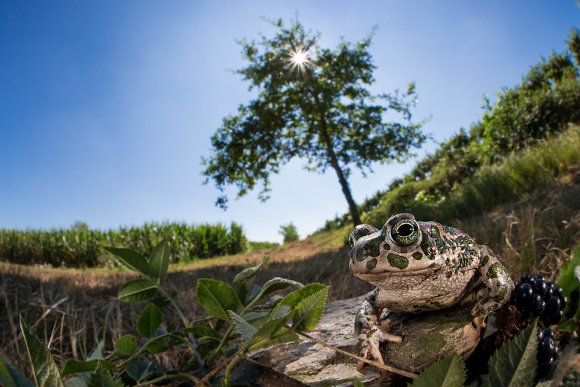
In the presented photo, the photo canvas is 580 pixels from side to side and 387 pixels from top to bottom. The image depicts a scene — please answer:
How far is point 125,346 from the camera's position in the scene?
126cm

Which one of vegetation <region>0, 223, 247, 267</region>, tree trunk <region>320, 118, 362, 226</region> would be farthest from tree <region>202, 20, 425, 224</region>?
vegetation <region>0, 223, 247, 267</region>

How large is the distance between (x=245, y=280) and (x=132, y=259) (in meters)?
0.37

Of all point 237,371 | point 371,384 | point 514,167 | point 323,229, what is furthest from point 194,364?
point 323,229

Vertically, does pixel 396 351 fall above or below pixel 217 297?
below

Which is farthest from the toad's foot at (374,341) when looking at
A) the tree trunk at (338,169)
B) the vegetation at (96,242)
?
the vegetation at (96,242)

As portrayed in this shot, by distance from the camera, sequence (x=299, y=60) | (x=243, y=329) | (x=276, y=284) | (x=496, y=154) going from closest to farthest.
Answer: (x=243, y=329) → (x=276, y=284) → (x=496, y=154) → (x=299, y=60)

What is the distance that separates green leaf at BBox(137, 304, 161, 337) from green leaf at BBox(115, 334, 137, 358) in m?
0.12

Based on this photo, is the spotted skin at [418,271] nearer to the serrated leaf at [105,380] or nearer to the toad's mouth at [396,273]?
the toad's mouth at [396,273]

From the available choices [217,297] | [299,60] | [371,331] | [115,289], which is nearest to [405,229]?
[371,331]

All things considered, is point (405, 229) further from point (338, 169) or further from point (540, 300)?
point (338, 169)

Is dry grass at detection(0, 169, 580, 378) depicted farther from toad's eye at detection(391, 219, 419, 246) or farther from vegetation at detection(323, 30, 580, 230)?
vegetation at detection(323, 30, 580, 230)

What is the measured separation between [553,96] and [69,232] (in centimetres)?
2121

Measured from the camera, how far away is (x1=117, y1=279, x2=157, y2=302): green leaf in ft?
4.50

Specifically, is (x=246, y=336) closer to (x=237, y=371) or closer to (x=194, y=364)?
(x=237, y=371)
